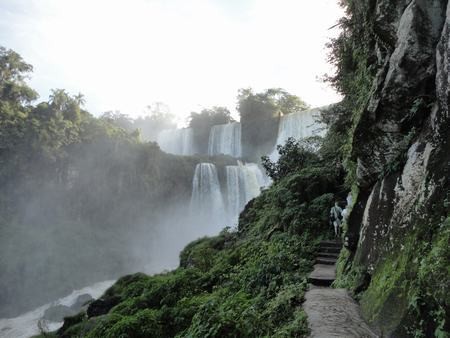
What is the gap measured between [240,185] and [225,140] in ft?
37.6

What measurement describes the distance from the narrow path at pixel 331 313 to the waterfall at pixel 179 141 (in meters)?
42.1

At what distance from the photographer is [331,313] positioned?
388cm

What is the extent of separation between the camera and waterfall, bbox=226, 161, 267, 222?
31.7 metres

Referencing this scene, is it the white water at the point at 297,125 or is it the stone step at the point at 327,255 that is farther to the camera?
the white water at the point at 297,125

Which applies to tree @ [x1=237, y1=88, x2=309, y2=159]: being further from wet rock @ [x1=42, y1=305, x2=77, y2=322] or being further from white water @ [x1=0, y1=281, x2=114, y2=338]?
wet rock @ [x1=42, y1=305, x2=77, y2=322]

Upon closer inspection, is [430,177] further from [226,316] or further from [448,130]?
[226,316]

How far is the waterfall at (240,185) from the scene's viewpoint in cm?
3166

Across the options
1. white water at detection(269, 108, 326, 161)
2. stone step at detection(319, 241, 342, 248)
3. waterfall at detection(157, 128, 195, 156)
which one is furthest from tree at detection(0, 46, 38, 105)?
stone step at detection(319, 241, 342, 248)

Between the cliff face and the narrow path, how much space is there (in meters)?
0.17

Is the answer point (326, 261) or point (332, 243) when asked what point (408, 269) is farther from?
point (332, 243)

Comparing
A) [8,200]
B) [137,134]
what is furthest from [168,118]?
[8,200]

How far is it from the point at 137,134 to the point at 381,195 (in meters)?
35.7

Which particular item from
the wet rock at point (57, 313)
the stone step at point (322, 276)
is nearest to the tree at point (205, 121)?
the wet rock at point (57, 313)

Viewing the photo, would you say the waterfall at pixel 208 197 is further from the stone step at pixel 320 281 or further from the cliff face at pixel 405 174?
the cliff face at pixel 405 174
